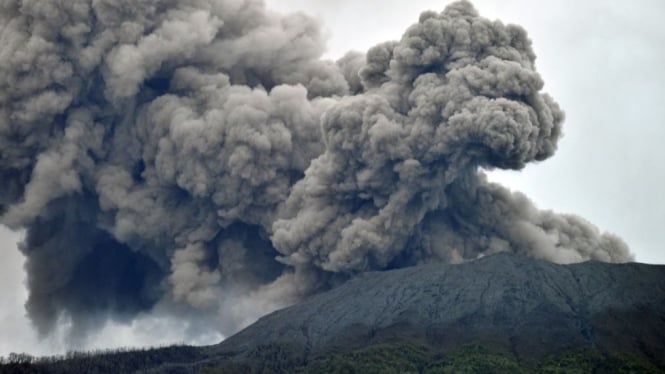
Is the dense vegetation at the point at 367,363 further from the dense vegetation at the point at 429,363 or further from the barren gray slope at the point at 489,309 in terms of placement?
the barren gray slope at the point at 489,309

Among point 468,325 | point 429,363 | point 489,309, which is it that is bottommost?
point 429,363

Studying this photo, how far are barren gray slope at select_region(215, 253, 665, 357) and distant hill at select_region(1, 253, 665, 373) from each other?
5 centimetres

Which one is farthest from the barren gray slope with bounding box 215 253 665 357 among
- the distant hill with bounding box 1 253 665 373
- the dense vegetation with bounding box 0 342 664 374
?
the dense vegetation with bounding box 0 342 664 374

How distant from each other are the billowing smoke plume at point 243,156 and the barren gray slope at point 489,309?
1385mm

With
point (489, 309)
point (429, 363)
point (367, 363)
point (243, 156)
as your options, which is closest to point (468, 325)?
point (489, 309)

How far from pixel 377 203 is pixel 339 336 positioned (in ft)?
24.4

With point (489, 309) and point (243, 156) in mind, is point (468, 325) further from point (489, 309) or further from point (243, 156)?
point (243, 156)

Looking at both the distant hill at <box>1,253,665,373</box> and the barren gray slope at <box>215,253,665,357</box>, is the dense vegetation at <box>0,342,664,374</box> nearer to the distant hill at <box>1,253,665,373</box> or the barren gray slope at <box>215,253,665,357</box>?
the distant hill at <box>1,253,665,373</box>

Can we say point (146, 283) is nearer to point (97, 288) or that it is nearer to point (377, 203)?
point (97, 288)

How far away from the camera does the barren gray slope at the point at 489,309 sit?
101m

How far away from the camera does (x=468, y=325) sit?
335 feet

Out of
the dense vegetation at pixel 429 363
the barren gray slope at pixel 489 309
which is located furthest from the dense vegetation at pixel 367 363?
the barren gray slope at pixel 489 309

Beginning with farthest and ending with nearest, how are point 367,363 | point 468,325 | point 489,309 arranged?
point 489,309 < point 468,325 < point 367,363

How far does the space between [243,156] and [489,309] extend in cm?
1557
